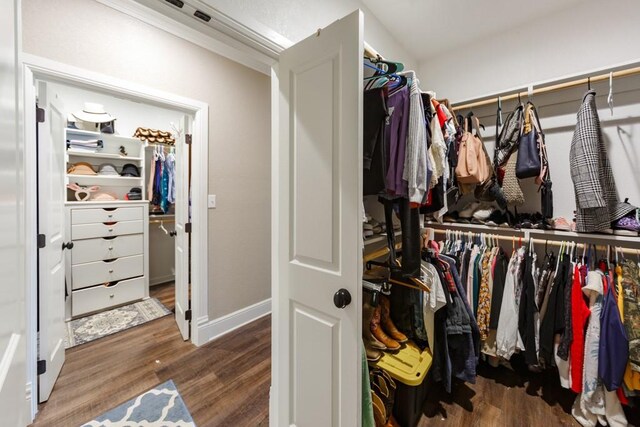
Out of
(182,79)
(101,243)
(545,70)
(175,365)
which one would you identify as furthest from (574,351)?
(101,243)

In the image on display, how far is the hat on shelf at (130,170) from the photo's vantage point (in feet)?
10.8

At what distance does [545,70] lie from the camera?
195 centimetres

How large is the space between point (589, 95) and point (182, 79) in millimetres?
2734

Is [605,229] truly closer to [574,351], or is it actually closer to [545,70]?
[574,351]

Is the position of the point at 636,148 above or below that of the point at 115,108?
below

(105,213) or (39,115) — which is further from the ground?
(39,115)

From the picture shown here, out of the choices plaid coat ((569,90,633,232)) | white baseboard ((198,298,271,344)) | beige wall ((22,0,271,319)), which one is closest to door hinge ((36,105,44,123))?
beige wall ((22,0,271,319))

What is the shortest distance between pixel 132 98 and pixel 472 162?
7.84 feet

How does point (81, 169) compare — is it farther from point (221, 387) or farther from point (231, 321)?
point (221, 387)

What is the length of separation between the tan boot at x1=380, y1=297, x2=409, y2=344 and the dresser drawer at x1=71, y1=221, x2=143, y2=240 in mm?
3069

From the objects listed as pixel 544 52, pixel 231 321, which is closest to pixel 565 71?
pixel 544 52

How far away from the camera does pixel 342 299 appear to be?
99 cm

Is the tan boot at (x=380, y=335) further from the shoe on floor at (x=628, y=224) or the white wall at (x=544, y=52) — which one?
the white wall at (x=544, y=52)

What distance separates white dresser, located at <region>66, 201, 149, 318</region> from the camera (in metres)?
2.71
